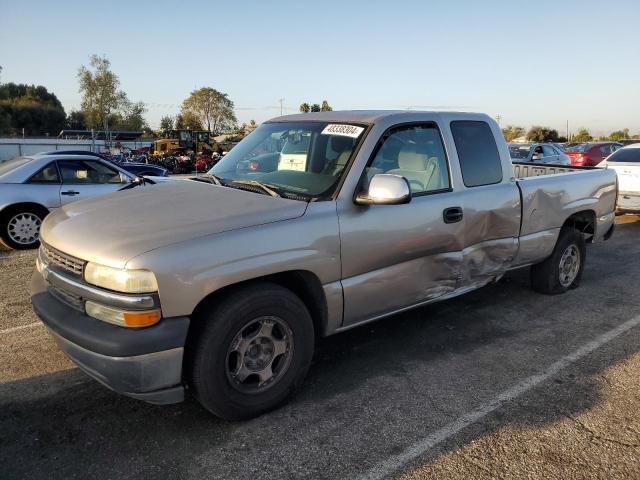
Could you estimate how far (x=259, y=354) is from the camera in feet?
10.1

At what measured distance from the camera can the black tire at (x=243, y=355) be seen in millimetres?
2773

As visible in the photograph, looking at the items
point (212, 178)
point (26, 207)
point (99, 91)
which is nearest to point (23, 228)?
point (26, 207)

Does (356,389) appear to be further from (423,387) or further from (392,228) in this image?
(392,228)

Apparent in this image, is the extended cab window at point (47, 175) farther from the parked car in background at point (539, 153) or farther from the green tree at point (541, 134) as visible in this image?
the green tree at point (541, 134)

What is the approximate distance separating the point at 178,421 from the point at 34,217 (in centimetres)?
624

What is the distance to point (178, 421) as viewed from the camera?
3.08 m

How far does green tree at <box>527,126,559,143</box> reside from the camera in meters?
64.1

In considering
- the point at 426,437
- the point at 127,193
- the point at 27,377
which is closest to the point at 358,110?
the point at 127,193

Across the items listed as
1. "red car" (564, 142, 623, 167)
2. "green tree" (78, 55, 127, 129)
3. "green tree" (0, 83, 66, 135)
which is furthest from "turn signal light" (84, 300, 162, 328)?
"green tree" (0, 83, 66, 135)

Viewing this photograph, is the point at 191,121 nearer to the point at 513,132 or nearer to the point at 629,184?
the point at 513,132

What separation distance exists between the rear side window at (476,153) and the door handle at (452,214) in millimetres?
303

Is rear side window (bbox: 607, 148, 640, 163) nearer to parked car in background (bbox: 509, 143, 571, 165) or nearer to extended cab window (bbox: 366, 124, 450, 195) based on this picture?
parked car in background (bbox: 509, 143, 571, 165)

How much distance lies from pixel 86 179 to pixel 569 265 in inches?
292

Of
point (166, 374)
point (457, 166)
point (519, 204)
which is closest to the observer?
point (166, 374)
